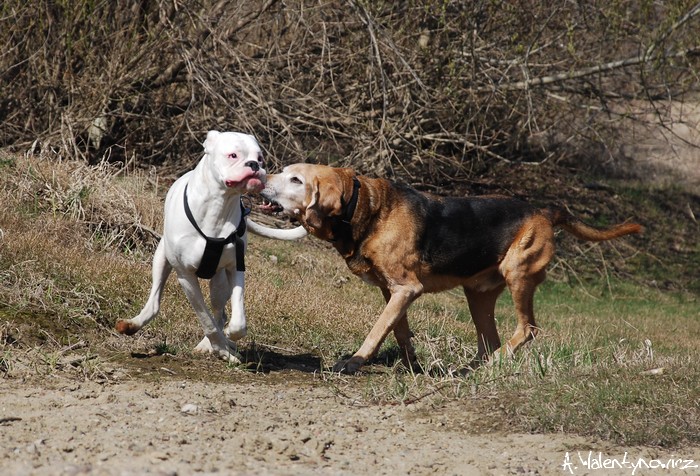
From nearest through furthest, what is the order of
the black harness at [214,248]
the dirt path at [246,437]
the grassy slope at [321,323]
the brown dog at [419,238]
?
the dirt path at [246,437] < the grassy slope at [321,323] < the black harness at [214,248] < the brown dog at [419,238]

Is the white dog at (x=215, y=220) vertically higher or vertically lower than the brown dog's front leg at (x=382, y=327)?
higher

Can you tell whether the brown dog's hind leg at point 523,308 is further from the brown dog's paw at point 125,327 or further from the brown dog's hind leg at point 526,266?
the brown dog's paw at point 125,327

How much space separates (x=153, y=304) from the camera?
693cm

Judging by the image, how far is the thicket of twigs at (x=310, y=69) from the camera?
12547 mm

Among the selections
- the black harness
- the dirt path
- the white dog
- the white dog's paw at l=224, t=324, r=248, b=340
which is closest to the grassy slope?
the dirt path

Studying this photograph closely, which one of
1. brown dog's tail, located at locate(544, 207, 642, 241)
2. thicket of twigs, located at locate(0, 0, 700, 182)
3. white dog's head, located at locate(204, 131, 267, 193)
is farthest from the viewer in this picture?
thicket of twigs, located at locate(0, 0, 700, 182)

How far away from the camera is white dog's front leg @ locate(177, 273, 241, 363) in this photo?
21.7 feet

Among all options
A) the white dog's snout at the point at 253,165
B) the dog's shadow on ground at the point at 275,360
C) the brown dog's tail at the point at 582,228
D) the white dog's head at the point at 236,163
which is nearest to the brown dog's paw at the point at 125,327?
the dog's shadow on ground at the point at 275,360

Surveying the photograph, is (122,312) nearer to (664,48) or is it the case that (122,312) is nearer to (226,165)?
(226,165)

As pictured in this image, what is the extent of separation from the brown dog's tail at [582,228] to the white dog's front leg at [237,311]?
8.83 feet

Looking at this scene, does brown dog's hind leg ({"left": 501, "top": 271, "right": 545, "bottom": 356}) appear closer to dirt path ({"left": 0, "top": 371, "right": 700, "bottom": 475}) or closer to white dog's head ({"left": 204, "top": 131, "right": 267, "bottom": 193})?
dirt path ({"left": 0, "top": 371, "right": 700, "bottom": 475})

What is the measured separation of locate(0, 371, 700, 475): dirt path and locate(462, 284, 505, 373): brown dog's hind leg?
2.00 metres

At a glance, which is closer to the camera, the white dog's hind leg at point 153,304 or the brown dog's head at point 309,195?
the white dog's hind leg at point 153,304

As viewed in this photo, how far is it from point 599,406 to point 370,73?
327 inches
